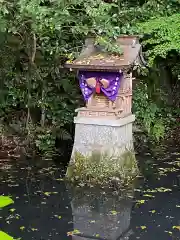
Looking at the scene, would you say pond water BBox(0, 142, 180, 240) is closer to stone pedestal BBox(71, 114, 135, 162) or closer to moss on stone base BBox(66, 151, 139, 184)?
moss on stone base BBox(66, 151, 139, 184)

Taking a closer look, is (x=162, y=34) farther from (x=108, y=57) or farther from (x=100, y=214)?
(x=100, y=214)

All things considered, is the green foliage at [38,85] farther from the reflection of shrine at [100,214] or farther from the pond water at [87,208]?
the reflection of shrine at [100,214]

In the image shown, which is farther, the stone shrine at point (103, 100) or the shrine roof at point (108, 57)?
the stone shrine at point (103, 100)

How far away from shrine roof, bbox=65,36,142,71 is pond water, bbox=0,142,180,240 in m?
1.78

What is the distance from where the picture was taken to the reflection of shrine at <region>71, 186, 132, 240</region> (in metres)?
4.71

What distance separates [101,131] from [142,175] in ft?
3.61

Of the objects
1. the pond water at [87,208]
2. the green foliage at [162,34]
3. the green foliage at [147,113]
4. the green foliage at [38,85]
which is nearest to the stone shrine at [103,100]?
the pond water at [87,208]

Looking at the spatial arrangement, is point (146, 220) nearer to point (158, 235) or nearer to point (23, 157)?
point (158, 235)

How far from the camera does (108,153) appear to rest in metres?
6.35

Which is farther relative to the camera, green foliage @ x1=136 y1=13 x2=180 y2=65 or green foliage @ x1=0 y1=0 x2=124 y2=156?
green foliage @ x1=136 y1=13 x2=180 y2=65

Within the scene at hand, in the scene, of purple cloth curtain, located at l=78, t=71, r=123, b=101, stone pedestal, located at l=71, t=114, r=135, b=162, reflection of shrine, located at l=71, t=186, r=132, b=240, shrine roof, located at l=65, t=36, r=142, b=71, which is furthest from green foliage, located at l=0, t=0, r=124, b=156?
reflection of shrine, located at l=71, t=186, r=132, b=240

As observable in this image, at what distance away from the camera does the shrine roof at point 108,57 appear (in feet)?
19.7

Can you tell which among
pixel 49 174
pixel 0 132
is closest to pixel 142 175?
pixel 49 174

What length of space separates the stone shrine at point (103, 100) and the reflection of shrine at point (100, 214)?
0.74 metres
